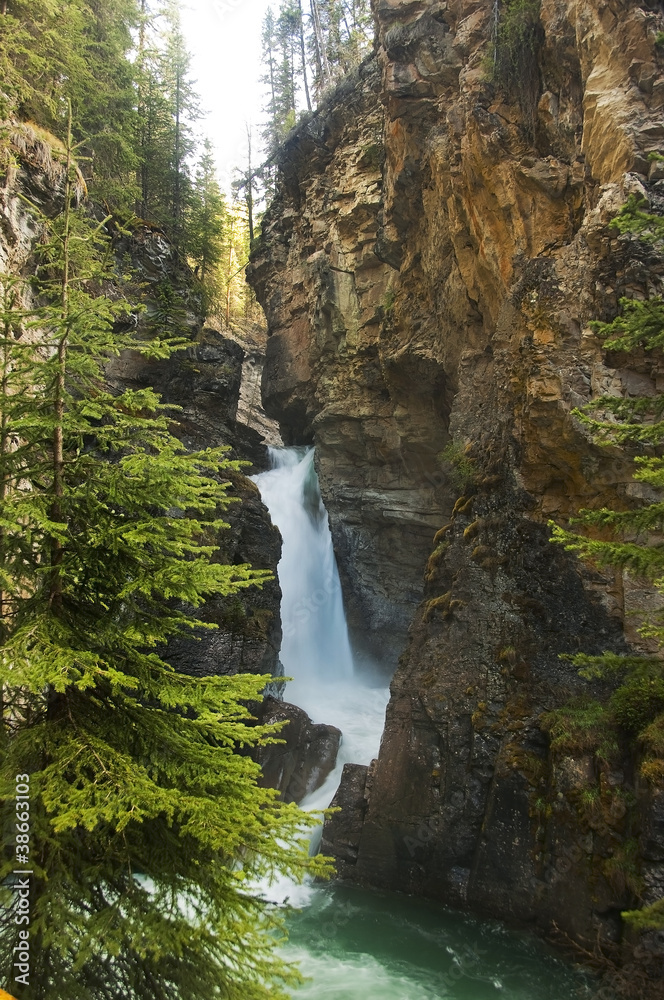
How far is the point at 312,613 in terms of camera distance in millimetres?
21734

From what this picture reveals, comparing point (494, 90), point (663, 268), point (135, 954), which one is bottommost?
point (135, 954)

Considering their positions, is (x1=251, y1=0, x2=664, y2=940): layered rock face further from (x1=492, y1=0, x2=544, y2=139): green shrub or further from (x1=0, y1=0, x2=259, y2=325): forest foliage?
(x1=0, y1=0, x2=259, y2=325): forest foliage

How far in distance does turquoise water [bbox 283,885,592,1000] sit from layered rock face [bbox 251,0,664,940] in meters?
0.41

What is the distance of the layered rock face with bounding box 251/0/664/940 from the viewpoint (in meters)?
9.13

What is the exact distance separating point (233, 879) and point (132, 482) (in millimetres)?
2653

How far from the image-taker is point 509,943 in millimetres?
8742

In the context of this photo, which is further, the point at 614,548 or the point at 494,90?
the point at 494,90

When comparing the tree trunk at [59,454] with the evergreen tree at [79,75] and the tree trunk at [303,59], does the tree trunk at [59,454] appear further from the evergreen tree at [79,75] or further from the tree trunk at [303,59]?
the tree trunk at [303,59]

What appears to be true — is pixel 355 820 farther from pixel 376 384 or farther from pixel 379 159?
pixel 379 159

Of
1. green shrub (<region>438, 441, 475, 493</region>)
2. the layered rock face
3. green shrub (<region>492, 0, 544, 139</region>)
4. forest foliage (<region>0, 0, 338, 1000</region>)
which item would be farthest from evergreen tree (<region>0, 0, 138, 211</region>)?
green shrub (<region>438, 441, 475, 493</region>)

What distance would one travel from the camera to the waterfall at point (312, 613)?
1855 cm

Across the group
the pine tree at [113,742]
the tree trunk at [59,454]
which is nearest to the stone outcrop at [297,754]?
the pine tree at [113,742]

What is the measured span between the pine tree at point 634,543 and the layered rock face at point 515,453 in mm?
486

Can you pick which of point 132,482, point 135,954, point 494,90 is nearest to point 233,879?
point 135,954
